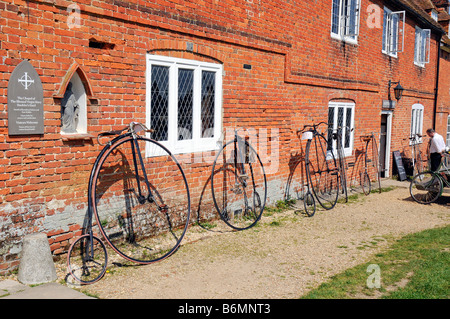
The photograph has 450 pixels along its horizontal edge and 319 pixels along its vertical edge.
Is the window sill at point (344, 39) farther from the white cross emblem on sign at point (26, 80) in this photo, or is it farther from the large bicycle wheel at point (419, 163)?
the white cross emblem on sign at point (26, 80)

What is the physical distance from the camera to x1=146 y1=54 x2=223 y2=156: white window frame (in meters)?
6.47

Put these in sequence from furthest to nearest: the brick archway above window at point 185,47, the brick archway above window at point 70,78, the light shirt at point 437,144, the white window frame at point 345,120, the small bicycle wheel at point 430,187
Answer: the light shirt at point 437,144
the white window frame at point 345,120
the small bicycle wheel at point 430,187
the brick archway above window at point 185,47
the brick archway above window at point 70,78

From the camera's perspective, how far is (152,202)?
641 centimetres

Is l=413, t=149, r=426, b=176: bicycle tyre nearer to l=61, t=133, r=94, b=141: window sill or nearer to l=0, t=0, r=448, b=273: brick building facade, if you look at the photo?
l=0, t=0, r=448, b=273: brick building facade

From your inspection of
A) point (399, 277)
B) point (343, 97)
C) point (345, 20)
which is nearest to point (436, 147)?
point (343, 97)

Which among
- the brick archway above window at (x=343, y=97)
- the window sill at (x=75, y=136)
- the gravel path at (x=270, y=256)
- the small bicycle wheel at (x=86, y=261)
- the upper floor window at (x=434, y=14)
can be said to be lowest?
the gravel path at (x=270, y=256)

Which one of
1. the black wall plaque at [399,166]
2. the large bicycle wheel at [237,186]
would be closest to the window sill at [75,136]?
the large bicycle wheel at [237,186]

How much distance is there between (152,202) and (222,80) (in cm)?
259

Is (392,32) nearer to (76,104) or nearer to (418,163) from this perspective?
(418,163)

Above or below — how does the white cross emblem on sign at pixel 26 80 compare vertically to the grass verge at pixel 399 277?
above

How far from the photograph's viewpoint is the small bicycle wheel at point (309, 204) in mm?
8930

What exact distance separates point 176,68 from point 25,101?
2553 millimetres

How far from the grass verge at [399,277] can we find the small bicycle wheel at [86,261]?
244 centimetres

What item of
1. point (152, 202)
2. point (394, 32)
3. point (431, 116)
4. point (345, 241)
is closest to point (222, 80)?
point (152, 202)
